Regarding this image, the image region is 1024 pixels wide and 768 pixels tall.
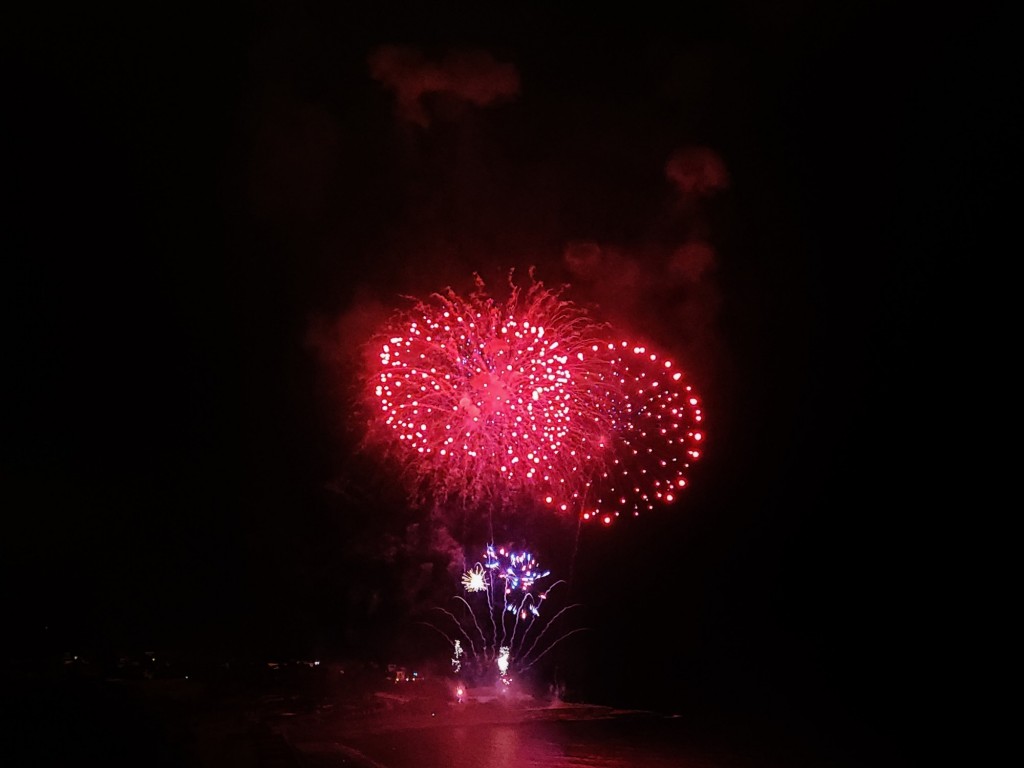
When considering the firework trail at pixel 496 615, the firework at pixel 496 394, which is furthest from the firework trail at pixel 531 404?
the firework trail at pixel 496 615

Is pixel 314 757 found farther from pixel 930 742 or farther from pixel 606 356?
pixel 930 742

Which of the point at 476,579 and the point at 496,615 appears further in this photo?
the point at 496,615

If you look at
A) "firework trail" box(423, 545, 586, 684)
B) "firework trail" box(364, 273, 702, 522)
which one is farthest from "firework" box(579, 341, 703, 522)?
"firework trail" box(423, 545, 586, 684)

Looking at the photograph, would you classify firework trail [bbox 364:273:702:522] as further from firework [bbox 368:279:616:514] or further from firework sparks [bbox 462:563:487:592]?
firework sparks [bbox 462:563:487:592]

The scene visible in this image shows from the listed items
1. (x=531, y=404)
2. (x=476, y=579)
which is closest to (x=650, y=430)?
(x=531, y=404)

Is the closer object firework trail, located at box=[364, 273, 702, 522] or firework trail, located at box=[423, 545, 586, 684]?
firework trail, located at box=[364, 273, 702, 522]

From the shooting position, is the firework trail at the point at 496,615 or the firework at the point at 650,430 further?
the firework trail at the point at 496,615

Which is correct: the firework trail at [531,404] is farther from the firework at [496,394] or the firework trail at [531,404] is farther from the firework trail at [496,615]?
the firework trail at [496,615]

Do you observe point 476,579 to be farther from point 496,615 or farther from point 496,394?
point 496,394
